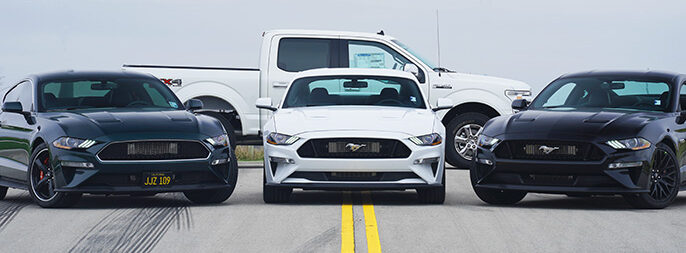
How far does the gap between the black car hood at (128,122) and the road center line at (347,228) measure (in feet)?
5.42

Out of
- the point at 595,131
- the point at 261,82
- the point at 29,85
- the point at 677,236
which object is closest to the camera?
the point at 677,236

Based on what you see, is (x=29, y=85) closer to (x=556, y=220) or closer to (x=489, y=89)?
(x=556, y=220)

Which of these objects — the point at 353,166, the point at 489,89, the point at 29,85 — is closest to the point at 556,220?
the point at 353,166

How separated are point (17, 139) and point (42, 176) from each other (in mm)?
979

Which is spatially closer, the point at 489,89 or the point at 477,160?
the point at 477,160

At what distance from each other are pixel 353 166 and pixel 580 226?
8.50ft

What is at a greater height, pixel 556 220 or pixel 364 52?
pixel 364 52

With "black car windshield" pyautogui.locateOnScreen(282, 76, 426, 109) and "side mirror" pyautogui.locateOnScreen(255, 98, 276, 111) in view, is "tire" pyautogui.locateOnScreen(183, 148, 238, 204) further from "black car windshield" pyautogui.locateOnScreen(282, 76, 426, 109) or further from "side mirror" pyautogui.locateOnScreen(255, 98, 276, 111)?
"black car windshield" pyautogui.locateOnScreen(282, 76, 426, 109)

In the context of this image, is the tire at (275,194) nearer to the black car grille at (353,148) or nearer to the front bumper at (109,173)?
the black car grille at (353,148)

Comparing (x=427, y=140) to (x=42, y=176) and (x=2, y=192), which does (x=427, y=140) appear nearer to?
(x=42, y=176)

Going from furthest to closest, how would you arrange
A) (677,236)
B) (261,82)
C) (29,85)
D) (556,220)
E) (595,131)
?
1. (261,82)
2. (29,85)
3. (595,131)
4. (556,220)
5. (677,236)

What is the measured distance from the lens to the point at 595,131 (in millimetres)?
11594

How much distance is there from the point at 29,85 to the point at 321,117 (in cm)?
353

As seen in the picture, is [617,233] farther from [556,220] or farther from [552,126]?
[552,126]
